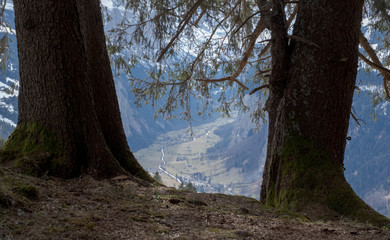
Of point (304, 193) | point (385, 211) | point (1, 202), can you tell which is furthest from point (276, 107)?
point (385, 211)

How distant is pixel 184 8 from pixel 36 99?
3482 mm

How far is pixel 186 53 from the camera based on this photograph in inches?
243

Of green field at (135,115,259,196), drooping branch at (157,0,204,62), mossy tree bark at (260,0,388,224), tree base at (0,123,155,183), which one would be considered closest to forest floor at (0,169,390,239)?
tree base at (0,123,155,183)

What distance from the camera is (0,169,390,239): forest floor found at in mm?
1648

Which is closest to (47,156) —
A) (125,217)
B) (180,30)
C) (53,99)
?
(53,99)

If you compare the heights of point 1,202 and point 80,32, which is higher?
point 80,32

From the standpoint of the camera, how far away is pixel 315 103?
10.3 feet

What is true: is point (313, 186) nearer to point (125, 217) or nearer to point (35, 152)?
point (125, 217)

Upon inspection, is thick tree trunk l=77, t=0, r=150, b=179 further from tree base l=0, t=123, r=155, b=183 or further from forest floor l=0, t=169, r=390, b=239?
forest floor l=0, t=169, r=390, b=239

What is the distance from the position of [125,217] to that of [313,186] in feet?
5.54

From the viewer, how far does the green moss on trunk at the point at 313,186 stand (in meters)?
2.77

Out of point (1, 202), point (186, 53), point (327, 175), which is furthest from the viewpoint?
point (186, 53)

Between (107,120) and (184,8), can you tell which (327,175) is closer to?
(107,120)

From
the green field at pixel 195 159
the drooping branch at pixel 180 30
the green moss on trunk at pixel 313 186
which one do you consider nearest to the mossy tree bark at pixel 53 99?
the green moss on trunk at pixel 313 186
